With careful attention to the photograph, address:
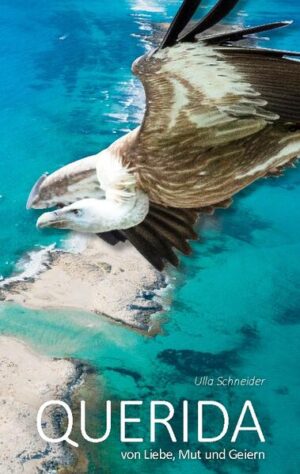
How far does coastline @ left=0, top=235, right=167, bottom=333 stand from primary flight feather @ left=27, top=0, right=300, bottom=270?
268cm

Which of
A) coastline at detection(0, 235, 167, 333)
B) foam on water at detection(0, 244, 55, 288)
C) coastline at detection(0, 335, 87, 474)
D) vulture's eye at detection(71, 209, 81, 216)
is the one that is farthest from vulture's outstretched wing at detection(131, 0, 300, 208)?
foam on water at detection(0, 244, 55, 288)

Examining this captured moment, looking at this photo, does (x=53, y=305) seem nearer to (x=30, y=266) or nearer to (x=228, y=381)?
(x=30, y=266)

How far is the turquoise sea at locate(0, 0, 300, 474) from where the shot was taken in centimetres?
412

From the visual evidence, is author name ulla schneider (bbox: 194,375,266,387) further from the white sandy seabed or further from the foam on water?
the foam on water

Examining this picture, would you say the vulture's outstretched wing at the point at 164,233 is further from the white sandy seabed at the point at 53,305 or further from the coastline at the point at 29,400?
the coastline at the point at 29,400

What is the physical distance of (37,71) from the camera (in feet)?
15.5

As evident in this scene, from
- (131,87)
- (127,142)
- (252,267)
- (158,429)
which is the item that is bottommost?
(158,429)

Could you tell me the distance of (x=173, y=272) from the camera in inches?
177

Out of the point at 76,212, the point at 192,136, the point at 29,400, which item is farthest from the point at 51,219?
the point at 29,400

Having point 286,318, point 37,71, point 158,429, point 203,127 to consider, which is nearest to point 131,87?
point 37,71

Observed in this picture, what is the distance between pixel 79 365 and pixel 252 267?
1238 millimetres

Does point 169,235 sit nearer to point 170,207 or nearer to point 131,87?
point 170,207

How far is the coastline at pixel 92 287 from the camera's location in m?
4.28

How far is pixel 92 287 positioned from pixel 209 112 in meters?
3.20
